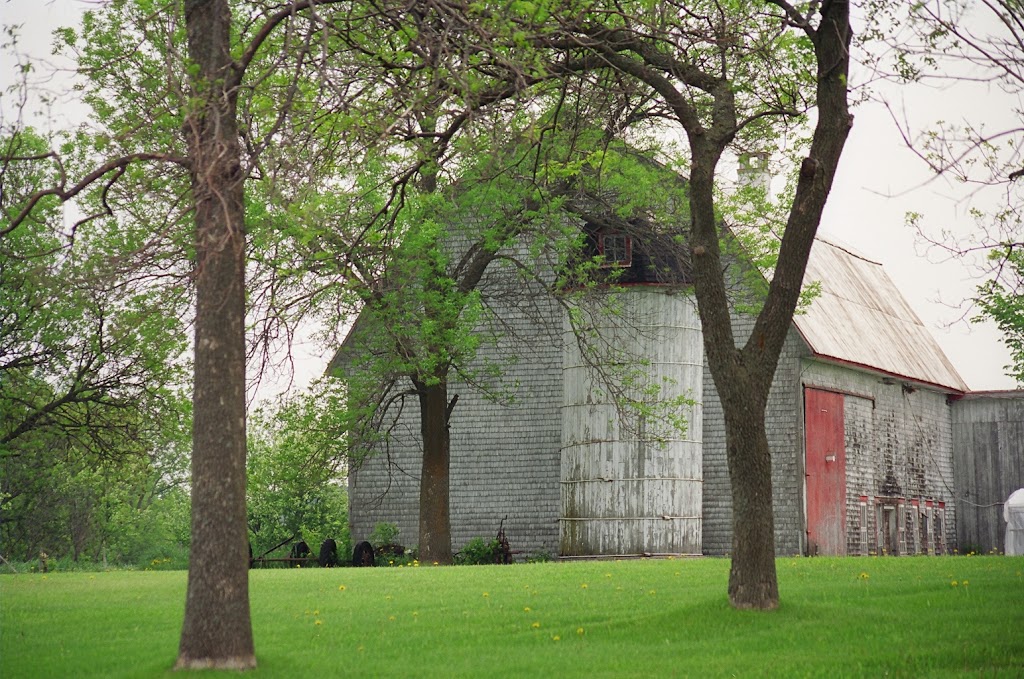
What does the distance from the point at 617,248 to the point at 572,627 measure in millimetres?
14358

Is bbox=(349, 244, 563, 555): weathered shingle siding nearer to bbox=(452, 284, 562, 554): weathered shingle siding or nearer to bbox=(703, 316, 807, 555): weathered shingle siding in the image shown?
bbox=(452, 284, 562, 554): weathered shingle siding

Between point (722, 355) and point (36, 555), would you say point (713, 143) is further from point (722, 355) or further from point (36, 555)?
point (36, 555)

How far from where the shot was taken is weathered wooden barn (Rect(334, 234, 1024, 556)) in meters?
23.7

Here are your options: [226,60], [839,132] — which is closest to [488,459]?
[839,132]

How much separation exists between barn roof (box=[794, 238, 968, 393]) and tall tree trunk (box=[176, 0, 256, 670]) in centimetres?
1765

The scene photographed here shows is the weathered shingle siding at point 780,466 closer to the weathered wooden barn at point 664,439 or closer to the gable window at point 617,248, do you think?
the weathered wooden barn at point 664,439

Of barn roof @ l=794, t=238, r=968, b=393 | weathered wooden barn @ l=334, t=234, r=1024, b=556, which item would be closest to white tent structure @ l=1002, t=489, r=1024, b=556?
weathered wooden barn @ l=334, t=234, r=1024, b=556

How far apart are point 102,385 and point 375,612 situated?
15.1 m

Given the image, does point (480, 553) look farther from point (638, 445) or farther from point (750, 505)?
point (750, 505)

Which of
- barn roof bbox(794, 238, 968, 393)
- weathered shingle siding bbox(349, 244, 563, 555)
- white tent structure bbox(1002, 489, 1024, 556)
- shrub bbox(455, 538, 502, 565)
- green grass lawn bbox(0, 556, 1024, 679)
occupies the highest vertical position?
barn roof bbox(794, 238, 968, 393)

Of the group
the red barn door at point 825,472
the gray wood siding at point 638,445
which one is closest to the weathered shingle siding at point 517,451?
the gray wood siding at point 638,445

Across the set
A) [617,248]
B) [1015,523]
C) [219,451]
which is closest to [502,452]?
[617,248]

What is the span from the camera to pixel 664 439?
923 inches

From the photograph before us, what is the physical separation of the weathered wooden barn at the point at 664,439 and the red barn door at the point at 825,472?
1.7 inches
